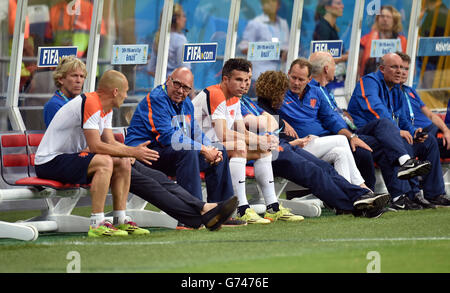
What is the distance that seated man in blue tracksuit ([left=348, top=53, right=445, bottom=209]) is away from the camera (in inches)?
341

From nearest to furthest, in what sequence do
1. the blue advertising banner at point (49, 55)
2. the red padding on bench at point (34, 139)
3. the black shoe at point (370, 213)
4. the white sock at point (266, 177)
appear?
the red padding on bench at point (34, 139)
the black shoe at point (370, 213)
the white sock at point (266, 177)
the blue advertising banner at point (49, 55)

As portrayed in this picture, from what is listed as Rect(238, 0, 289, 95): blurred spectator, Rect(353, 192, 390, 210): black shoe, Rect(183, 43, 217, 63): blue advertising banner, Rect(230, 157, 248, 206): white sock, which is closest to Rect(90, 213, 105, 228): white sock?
Rect(230, 157, 248, 206): white sock

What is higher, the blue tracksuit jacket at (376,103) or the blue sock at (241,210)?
the blue tracksuit jacket at (376,103)

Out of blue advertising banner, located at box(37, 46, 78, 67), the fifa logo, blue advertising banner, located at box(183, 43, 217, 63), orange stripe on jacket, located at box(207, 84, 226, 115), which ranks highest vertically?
the fifa logo

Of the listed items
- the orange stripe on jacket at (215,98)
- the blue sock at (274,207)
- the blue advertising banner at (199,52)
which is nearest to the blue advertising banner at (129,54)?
the blue advertising banner at (199,52)

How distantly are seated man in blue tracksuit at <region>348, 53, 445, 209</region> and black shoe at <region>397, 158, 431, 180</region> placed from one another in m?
0.48

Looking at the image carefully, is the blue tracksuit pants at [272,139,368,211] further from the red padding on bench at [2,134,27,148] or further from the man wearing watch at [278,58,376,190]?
the red padding on bench at [2,134,27,148]

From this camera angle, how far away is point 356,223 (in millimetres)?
6965

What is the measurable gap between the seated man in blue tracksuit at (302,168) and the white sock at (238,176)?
1.39ft

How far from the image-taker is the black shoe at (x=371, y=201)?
287 inches

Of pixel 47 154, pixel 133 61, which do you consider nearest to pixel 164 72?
pixel 133 61

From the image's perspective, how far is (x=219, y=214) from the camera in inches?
248

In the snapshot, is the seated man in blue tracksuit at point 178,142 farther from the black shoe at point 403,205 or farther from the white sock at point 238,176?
the black shoe at point 403,205

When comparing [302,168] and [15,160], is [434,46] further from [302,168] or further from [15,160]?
[15,160]
